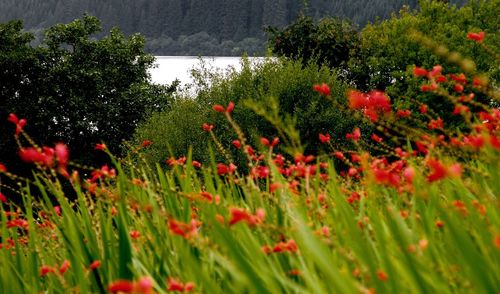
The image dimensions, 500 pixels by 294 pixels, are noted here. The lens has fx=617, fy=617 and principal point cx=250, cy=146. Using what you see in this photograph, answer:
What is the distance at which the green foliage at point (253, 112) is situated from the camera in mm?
35750

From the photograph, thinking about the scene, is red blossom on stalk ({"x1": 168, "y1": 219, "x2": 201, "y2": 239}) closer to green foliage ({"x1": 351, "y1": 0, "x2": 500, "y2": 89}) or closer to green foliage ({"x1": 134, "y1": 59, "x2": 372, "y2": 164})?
green foliage ({"x1": 134, "y1": 59, "x2": 372, "y2": 164})

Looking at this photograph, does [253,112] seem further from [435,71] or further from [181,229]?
[181,229]

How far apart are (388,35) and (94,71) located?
20471mm

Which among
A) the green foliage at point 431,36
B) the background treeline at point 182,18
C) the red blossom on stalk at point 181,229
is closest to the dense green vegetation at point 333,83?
the green foliage at point 431,36

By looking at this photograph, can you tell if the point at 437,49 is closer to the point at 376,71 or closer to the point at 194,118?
the point at 194,118

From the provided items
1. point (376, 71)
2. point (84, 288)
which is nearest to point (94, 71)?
point (376, 71)

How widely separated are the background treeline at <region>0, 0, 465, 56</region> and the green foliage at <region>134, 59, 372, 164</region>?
112823mm

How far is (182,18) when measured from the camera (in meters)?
198

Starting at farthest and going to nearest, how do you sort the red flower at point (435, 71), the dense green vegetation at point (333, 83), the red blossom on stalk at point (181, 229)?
1. the dense green vegetation at point (333, 83)
2. the red flower at point (435, 71)
3. the red blossom on stalk at point (181, 229)

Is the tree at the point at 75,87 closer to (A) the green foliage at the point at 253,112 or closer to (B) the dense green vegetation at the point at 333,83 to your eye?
(B) the dense green vegetation at the point at 333,83

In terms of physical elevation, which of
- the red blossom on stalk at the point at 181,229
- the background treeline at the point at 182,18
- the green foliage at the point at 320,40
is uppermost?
the red blossom on stalk at the point at 181,229

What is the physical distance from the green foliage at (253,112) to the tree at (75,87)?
5909 millimetres

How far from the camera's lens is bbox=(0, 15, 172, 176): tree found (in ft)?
135

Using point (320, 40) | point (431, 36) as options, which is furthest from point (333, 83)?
point (320, 40)
